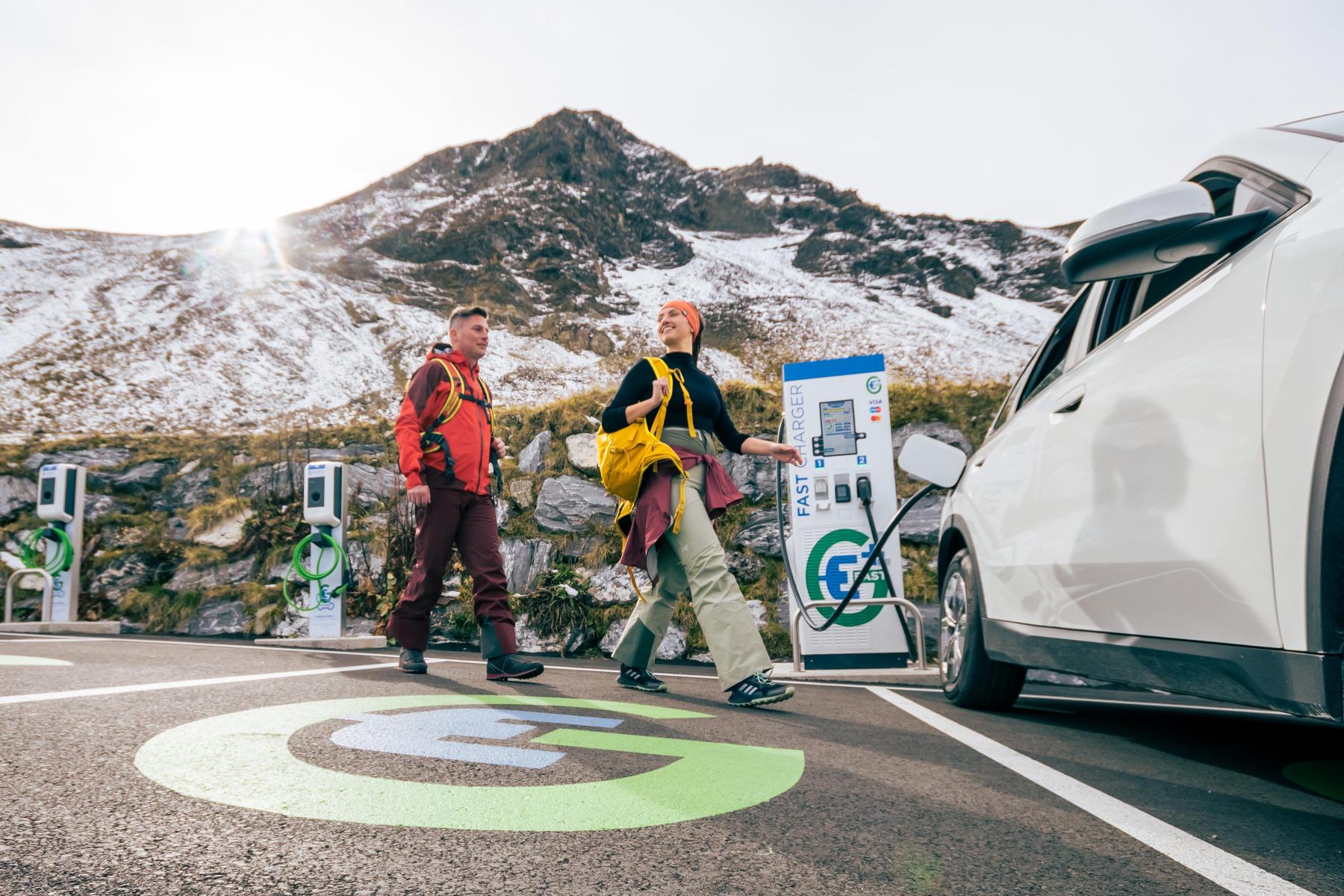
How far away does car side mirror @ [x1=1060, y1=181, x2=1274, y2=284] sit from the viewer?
180cm

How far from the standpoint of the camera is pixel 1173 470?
1.84 m

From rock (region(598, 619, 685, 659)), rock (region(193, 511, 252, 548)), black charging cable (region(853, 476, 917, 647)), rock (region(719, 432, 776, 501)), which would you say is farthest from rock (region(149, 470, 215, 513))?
black charging cable (region(853, 476, 917, 647))

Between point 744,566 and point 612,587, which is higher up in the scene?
point 744,566

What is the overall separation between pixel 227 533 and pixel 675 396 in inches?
269

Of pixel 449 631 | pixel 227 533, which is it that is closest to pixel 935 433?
pixel 449 631

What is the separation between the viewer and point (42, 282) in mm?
50719

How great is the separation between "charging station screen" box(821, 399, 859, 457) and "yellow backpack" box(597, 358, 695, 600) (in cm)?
235

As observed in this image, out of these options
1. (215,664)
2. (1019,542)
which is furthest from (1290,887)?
(215,664)

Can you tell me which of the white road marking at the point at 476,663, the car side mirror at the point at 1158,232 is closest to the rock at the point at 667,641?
the white road marking at the point at 476,663

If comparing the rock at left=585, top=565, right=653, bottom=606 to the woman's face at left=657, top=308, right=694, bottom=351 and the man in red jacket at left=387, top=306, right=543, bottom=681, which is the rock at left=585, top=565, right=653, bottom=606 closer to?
the man in red jacket at left=387, top=306, right=543, bottom=681

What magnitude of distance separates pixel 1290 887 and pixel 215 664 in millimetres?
4684

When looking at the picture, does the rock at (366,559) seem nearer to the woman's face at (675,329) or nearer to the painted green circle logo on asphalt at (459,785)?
the woman's face at (675,329)

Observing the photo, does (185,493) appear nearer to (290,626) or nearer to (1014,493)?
(290,626)

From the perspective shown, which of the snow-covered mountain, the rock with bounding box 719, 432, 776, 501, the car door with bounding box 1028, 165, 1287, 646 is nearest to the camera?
the car door with bounding box 1028, 165, 1287, 646
